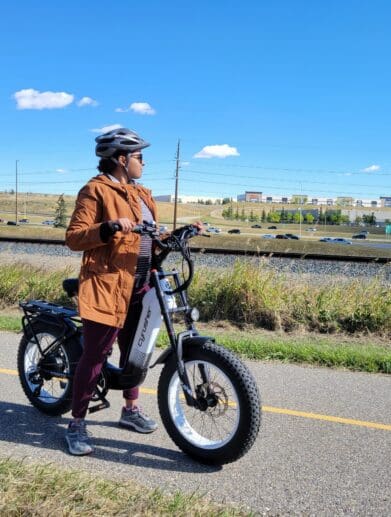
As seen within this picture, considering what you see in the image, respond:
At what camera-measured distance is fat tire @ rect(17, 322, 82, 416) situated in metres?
4.21

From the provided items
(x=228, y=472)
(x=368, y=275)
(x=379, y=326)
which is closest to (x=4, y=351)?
(x=228, y=472)

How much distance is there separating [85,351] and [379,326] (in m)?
5.59

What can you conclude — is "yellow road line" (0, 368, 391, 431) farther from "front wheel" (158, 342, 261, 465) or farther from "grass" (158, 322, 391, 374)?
"grass" (158, 322, 391, 374)

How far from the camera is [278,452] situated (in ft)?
12.3

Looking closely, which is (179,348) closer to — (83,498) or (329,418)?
(83,498)

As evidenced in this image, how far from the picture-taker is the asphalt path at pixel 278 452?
318 cm

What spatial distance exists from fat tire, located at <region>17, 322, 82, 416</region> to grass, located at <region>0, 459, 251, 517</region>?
108 centimetres

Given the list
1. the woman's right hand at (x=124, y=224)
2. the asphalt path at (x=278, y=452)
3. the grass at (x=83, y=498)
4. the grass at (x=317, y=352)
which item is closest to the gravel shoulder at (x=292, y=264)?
the grass at (x=317, y=352)

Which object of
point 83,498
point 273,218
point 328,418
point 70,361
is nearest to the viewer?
point 83,498

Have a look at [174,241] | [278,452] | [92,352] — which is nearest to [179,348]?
[92,352]

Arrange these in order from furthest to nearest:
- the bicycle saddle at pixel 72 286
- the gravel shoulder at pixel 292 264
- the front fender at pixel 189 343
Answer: the gravel shoulder at pixel 292 264
the bicycle saddle at pixel 72 286
the front fender at pixel 189 343

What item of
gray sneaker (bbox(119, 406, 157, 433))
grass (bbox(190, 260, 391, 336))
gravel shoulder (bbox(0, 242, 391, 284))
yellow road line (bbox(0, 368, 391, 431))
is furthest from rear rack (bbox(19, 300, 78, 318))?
gravel shoulder (bbox(0, 242, 391, 284))

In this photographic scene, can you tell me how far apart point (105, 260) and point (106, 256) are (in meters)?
0.03

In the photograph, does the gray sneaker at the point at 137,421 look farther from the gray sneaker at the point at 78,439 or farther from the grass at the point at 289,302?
the grass at the point at 289,302
